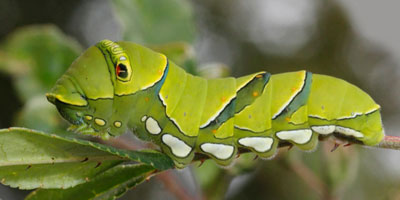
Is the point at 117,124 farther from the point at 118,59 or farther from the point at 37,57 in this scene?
the point at 37,57

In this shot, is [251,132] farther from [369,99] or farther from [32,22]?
[32,22]

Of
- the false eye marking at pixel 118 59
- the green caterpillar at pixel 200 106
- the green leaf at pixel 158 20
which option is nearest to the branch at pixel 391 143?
the green caterpillar at pixel 200 106

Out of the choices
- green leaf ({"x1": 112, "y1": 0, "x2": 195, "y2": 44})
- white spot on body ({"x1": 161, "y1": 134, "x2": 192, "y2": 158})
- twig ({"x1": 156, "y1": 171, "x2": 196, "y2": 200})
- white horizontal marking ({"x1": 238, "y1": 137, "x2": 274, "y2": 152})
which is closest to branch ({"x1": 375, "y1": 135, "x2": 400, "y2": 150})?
white horizontal marking ({"x1": 238, "y1": 137, "x2": 274, "y2": 152})

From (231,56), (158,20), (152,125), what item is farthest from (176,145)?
(231,56)

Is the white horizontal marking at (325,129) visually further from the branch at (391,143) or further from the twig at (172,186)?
the twig at (172,186)

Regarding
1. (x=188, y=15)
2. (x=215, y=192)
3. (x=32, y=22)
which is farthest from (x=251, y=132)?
(x=32, y=22)

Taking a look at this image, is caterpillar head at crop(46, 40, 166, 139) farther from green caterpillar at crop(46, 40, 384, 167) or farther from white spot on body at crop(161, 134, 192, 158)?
white spot on body at crop(161, 134, 192, 158)
